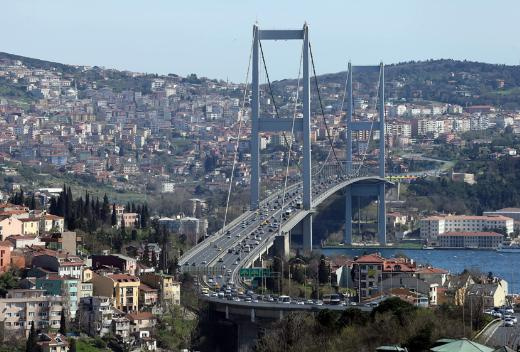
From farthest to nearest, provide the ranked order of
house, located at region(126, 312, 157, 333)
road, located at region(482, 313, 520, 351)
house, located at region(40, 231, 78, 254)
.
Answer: house, located at region(40, 231, 78, 254) → house, located at region(126, 312, 157, 333) → road, located at region(482, 313, 520, 351)

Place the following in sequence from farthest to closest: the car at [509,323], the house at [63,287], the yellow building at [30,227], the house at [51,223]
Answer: the house at [51,223] → the yellow building at [30,227] → the house at [63,287] → the car at [509,323]

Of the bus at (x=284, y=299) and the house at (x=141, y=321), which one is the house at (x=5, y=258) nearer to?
the house at (x=141, y=321)

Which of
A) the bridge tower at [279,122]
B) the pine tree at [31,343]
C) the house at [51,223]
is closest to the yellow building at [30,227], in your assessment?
the house at [51,223]

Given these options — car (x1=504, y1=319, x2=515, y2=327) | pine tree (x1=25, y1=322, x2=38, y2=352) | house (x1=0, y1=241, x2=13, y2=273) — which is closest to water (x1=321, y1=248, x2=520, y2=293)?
house (x1=0, y1=241, x2=13, y2=273)

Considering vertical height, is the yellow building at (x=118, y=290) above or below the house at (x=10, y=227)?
below

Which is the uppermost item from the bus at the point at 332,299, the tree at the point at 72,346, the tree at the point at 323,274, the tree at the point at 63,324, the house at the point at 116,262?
the house at the point at 116,262

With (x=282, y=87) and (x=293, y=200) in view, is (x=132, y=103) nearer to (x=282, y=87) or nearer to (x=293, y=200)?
(x=282, y=87)

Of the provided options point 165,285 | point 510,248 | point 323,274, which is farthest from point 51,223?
point 510,248

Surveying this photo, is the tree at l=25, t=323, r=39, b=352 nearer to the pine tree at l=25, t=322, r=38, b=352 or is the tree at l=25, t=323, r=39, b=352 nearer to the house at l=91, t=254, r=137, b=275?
the pine tree at l=25, t=322, r=38, b=352

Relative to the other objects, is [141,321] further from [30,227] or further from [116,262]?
[30,227]
